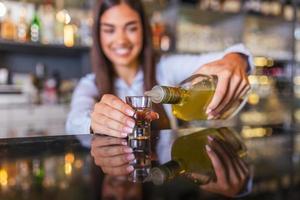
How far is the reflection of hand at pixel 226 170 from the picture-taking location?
0.32 meters

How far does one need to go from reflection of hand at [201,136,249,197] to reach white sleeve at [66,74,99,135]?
322mm

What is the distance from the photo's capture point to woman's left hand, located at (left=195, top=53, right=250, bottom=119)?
0.71 metres

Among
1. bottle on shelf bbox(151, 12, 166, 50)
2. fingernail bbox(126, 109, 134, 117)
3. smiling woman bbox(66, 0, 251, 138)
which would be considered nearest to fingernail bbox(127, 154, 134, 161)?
fingernail bbox(126, 109, 134, 117)

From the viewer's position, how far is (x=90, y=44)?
8.09 ft

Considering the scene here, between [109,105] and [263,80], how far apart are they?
9.38ft

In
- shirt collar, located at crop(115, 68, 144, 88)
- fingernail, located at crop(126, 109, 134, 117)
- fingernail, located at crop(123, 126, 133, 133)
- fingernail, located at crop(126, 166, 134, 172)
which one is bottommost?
fingernail, located at crop(126, 166, 134, 172)

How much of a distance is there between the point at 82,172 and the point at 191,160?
0.15 meters

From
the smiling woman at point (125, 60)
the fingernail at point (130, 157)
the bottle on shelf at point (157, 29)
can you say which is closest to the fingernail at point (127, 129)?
the fingernail at point (130, 157)

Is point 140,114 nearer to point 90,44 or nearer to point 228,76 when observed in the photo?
point 228,76

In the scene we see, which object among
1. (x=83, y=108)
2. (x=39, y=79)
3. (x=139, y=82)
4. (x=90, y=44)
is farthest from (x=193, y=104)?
(x=39, y=79)

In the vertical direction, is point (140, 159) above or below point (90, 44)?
below

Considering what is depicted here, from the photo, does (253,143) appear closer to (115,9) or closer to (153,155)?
(153,155)

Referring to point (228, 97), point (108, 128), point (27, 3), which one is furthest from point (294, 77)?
point (108, 128)

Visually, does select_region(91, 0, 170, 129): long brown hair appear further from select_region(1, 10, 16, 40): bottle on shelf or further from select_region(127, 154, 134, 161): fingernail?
select_region(1, 10, 16, 40): bottle on shelf
